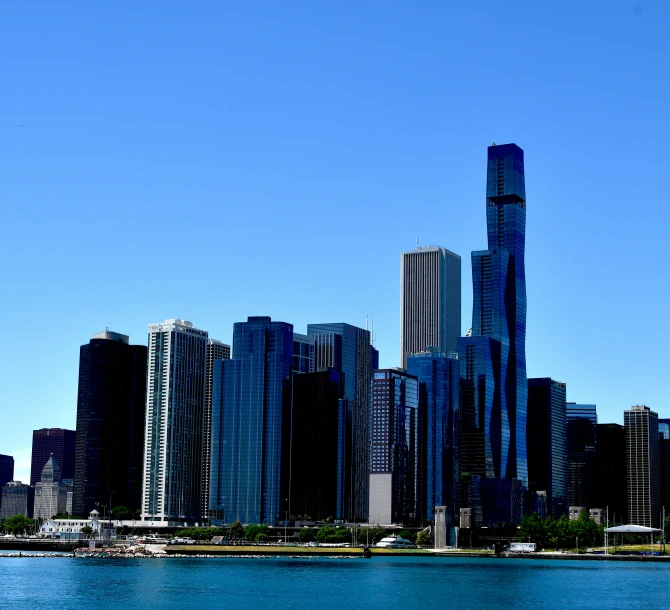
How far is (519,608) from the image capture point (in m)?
150

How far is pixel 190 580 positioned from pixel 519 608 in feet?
223

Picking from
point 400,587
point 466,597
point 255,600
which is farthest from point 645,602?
point 255,600

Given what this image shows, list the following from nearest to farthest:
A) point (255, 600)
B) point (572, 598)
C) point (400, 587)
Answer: point (255, 600) < point (572, 598) < point (400, 587)

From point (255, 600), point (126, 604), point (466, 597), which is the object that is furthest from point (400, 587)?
point (126, 604)

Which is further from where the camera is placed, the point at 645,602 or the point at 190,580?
the point at 190,580

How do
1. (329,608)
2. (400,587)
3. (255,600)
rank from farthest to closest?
(400,587) → (255,600) → (329,608)

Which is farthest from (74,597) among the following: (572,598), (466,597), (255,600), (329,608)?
(572,598)

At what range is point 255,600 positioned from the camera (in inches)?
6196

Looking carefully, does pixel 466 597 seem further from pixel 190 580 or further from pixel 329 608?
pixel 190 580

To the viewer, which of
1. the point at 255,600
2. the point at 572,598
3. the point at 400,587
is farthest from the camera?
the point at 400,587

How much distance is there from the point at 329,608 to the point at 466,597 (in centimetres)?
2715

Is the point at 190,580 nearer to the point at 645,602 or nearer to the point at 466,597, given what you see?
the point at 466,597

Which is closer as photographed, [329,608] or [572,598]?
[329,608]

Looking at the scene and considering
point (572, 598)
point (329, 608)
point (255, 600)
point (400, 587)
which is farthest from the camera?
point (400, 587)
